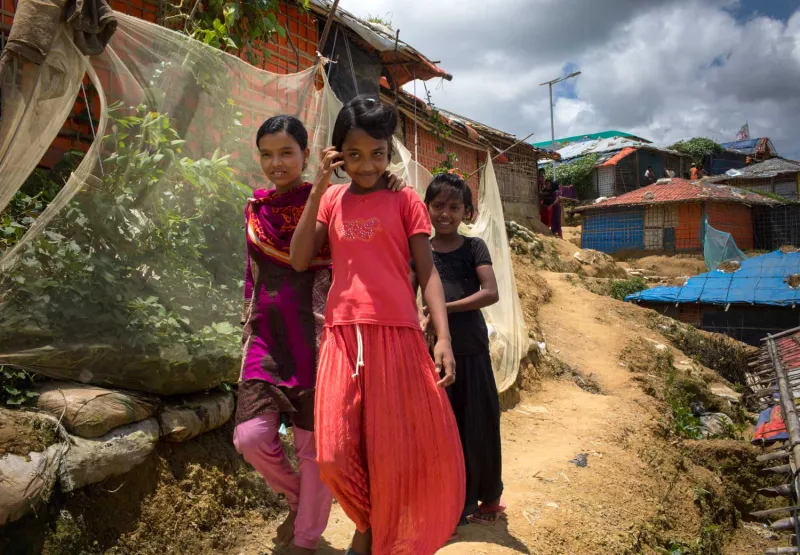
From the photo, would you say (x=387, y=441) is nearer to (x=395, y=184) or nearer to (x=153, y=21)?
(x=395, y=184)

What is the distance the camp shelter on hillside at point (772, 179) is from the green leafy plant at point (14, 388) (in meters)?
33.1

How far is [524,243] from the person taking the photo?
45.0 ft

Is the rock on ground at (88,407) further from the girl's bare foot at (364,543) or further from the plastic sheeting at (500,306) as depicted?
the plastic sheeting at (500,306)

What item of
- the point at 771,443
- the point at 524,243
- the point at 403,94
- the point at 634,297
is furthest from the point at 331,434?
the point at 634,297

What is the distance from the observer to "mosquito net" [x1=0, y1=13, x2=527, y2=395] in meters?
2.41

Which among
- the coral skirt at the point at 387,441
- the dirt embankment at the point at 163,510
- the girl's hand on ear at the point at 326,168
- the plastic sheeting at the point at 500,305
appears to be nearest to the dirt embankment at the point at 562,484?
the dirt embankment at the point at 163,510

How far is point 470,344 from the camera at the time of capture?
2.98 metres

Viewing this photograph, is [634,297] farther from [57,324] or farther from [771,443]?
[57,324]

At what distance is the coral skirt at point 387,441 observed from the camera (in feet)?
6.26

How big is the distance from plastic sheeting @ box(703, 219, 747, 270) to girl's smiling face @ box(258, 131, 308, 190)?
20.2m

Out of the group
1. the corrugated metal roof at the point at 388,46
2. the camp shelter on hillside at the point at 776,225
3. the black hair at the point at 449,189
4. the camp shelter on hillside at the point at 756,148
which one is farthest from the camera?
the camp shelter on hillside at the point at 756,148

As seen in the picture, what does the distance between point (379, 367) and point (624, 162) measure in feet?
95.1

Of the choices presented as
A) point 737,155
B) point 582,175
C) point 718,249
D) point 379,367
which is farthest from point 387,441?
point 737,155

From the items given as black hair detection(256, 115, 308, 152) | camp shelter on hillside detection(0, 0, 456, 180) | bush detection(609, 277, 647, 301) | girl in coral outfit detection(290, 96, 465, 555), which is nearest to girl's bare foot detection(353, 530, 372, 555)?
girl in coral outfit detection(290, 96, 465, 555)
